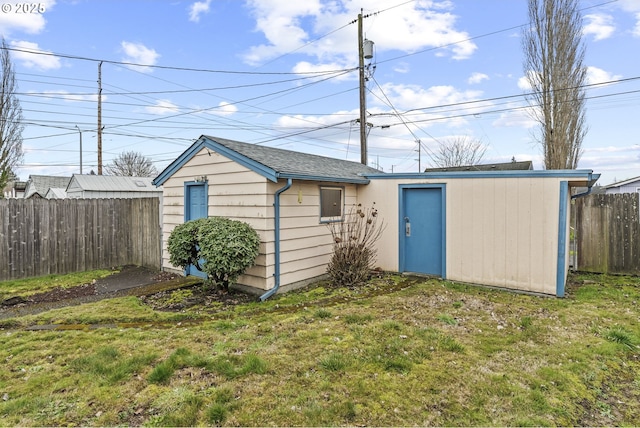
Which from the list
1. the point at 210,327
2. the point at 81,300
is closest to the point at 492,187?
the point at 210,327

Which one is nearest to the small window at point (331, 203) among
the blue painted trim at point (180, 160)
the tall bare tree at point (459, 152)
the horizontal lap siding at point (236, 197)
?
the horizontal lap siding at point (236, 197)

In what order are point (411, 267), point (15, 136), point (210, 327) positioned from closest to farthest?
point (210, 327) < point (411, 267) < point (15, 136)

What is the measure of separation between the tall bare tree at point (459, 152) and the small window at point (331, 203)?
1985 cm

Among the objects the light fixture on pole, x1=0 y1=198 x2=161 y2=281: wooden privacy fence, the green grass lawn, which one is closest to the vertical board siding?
the green grass lawn

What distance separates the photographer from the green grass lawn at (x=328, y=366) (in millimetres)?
2510

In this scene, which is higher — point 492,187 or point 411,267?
point 492,187

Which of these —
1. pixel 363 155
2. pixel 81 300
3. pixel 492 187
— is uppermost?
pixel 363 155

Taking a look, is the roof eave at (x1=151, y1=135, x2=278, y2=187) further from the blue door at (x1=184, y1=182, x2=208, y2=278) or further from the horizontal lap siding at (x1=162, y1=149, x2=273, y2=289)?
the blue door at (x1=184, y1=182, x2=208, y2=278)

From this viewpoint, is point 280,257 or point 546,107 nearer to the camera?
point 280,257

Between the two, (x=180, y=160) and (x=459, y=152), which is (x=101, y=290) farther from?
(x=459, y=152)

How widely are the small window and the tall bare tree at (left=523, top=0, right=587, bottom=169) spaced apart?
12.2 meters

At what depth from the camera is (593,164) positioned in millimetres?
17266

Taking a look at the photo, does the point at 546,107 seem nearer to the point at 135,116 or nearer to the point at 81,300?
the point at 81,300

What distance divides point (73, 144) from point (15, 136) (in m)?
16.8
